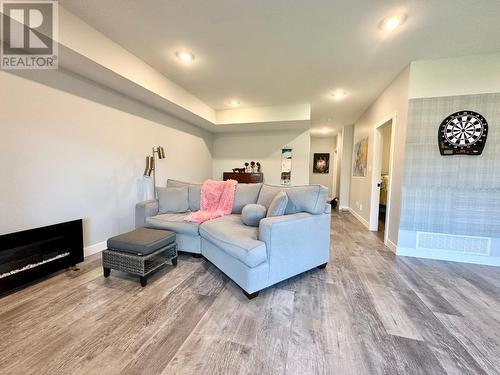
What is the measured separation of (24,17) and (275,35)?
2112mm

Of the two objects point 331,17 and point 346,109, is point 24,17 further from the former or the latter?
point 346,109

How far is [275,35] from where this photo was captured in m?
2.14

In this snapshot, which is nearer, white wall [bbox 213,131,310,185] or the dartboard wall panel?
the dartboard wall panel

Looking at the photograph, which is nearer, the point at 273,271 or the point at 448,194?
the point at 273,271

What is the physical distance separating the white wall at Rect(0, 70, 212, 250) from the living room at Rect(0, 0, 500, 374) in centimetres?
2

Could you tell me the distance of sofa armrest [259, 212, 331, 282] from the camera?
181 cm

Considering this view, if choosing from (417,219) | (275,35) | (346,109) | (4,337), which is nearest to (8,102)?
(4,337)

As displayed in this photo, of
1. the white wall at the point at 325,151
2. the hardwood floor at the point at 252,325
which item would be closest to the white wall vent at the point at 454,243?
the hardwood floor at the point at 252,325

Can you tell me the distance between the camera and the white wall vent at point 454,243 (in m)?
2.54

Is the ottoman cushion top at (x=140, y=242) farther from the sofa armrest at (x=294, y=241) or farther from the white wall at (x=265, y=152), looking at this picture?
the white wall at (x=265, y=152)

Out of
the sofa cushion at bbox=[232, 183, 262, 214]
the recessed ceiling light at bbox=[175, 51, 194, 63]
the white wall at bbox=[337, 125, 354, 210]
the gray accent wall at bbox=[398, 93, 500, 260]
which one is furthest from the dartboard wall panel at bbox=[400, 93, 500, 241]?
the white wall at bbox=[337, 125, 354, 210]

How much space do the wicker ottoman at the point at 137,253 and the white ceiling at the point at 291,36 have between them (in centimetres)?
207

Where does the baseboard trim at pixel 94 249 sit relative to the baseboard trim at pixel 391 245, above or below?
below

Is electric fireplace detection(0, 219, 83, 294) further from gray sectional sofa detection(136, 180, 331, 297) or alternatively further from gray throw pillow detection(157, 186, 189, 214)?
gray throw pillow detection(157, 186, 189, 214)
